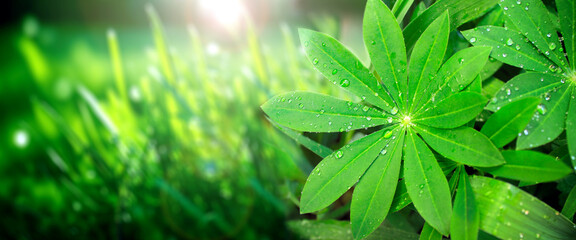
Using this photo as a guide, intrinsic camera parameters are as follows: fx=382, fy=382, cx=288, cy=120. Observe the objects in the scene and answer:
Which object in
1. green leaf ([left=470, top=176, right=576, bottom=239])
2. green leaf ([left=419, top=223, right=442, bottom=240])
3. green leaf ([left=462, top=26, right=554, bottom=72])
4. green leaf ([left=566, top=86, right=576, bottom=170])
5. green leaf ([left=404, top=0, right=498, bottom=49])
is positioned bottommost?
green leaf ([left=470, top=176, right=576, bottom=239])

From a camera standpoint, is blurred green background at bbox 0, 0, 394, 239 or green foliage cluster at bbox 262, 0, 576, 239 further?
blurred green background at bbox 0, 0, 394, 239

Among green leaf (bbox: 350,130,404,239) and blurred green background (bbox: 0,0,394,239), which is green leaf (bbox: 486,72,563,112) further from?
blurred green background (bbox: 0,0,394,239)

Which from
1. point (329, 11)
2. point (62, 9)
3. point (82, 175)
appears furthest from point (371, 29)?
point (62, 9)

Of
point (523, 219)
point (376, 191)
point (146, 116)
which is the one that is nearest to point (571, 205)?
point (523, 219)

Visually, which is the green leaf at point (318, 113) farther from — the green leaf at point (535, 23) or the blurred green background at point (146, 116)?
the blurred green background at point (146, 116)

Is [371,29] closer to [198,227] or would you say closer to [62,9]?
[198,227]

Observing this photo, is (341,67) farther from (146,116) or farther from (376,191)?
(146,116)

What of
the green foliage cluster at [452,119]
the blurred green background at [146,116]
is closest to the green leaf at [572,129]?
the green foliage cluster at [452,119]

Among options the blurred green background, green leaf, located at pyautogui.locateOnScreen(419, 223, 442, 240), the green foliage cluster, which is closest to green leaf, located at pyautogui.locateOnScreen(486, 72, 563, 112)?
the green foliage cluster
